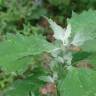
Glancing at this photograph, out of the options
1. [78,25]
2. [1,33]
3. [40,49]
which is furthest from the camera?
[1,33]

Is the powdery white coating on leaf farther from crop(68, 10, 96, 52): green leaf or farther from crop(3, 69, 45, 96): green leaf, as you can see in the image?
crop(3, 69, 45, 96): green leaf

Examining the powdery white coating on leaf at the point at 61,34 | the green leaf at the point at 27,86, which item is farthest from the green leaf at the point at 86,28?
the green leaf at the point at 27,86

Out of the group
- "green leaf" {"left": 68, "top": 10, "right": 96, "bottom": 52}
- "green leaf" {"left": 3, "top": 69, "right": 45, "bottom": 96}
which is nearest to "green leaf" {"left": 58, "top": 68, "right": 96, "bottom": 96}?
"green leaf" {"left": 68, "top": 10, "right": 96, "bottom": 52}

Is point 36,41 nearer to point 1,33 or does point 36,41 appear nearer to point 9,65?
point 9,65

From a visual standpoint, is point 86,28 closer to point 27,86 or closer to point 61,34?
point 61,34

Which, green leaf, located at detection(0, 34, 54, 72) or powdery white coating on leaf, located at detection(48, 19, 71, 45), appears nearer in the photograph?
green leaf, located at detection(0, 34, 54, 72)

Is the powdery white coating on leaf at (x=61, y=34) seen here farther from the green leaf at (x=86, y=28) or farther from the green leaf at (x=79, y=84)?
the green leaf at (x=79, y=84)

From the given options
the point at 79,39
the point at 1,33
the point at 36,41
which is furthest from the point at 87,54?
the point at 1,33
